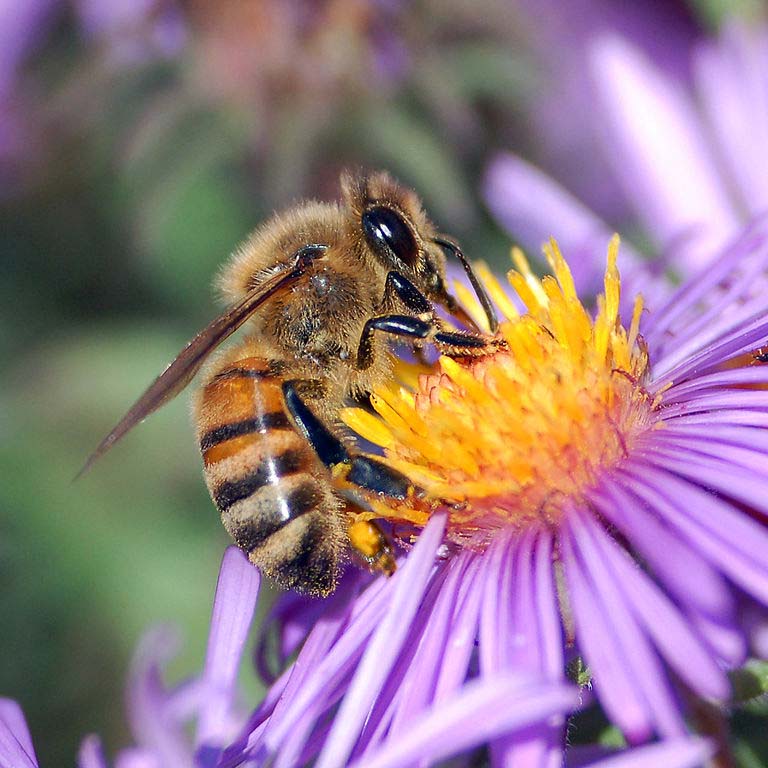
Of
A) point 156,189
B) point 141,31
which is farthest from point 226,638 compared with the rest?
point 141,31

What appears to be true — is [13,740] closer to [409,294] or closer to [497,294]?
[409,294]

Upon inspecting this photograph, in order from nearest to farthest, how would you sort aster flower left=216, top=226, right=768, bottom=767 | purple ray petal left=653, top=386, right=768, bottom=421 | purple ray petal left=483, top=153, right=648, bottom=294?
1. aster flower left=216, top=226, right=768, bottom=767
2. purple ray petal left=653, top=386, right=768, bottom=421
3. purple ray petal left=483, top=153, right=648, bottom=294

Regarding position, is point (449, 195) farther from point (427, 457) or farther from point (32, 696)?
point (32, 696)

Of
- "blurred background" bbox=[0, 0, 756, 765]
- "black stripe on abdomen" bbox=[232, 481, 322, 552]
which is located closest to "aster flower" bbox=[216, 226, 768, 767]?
"black stripe on abdomen" bbox=[232, 481, 322, 552]

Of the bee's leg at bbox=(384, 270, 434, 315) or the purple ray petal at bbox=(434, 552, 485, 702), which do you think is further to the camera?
the bee's leg at bbox=(384, 270, 434, 315)

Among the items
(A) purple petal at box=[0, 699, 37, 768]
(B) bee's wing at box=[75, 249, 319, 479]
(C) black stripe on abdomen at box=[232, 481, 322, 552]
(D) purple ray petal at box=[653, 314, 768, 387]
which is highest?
(B) bee's wing at box=[75, 249, 319, 479]

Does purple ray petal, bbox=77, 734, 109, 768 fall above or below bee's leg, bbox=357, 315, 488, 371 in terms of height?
below

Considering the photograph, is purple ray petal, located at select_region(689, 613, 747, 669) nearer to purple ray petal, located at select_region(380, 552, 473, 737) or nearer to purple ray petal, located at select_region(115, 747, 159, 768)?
purple ray petal, located at select_region(380, 552, 473, 737)
